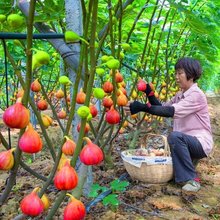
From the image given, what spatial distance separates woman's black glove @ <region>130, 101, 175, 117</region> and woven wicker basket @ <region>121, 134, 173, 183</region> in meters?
0.46

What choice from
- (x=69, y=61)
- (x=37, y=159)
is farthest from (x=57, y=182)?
(x=37, y=159)

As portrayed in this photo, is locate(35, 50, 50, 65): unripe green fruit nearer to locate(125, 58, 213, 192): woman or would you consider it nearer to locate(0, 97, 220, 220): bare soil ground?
locate(0, 97, 220, 220): bare soil ground

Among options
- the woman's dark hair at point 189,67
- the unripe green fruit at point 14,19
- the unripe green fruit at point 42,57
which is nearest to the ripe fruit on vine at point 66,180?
the unripe green fruit at point 42,57

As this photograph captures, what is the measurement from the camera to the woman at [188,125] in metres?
3.02

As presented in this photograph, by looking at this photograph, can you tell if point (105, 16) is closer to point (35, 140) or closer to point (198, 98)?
point (198, 98)

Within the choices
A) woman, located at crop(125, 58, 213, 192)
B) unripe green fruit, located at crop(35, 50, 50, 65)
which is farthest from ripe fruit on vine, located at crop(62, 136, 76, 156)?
woman, located at crop(125, 58, 213, 192)

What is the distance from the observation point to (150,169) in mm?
3016

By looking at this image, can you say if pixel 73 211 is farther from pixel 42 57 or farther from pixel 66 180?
pixel 42 57

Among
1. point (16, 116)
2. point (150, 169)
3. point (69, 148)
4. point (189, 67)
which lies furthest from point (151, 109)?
point (16, 116)

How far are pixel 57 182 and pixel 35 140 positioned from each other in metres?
0.15

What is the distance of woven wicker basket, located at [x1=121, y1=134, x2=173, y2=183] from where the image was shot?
3016mm

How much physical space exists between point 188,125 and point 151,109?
26.7 inches

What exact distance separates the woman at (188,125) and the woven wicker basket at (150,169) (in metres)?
0.08

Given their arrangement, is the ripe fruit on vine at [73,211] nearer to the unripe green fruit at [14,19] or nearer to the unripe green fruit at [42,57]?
the unripe green fruit at [42,57]
